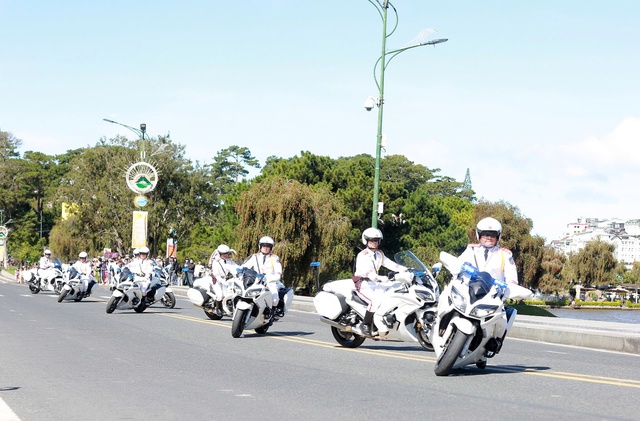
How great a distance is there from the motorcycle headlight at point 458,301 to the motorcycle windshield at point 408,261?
9.73 feet

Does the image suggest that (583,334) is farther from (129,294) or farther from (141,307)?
(129,294)

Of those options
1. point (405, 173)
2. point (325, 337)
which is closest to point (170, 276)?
point (325, 337)

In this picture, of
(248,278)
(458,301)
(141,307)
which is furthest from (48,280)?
(458,301)

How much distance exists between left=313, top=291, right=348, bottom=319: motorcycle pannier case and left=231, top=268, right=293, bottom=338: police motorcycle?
2433 mm

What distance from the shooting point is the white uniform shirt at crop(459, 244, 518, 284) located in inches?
455

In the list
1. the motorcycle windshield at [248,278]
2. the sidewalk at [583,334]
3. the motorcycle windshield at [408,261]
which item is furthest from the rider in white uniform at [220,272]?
the motorcycle windshield at [408,261]

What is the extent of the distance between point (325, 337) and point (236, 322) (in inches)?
75.7

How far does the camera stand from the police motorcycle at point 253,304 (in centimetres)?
1736

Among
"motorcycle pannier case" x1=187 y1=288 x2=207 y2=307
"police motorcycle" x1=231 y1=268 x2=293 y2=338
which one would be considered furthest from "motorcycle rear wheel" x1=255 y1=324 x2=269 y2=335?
"motorcycle pannier case" x1=187 y1=288 x2=207 y2=307

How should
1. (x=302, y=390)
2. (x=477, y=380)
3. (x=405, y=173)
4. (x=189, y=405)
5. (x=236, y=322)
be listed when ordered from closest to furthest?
(x=189, y=405)
(x=302, y=390)
(x=477, y=380)
(x=236, y=322)
(x=405, y=173)

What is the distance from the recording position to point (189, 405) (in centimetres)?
902

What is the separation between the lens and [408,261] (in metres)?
14.1

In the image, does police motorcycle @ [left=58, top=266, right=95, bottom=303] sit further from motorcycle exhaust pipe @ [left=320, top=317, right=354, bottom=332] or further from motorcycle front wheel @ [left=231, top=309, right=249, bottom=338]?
motorcycle exhaust pipe @ [left=320, top=317, right=354, bottom=332]

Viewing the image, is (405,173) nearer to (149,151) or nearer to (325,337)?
(149,151)
